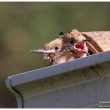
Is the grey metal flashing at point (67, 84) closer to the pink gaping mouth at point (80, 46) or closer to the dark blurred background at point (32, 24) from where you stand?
the pink gaping mouth at point (80, 46)

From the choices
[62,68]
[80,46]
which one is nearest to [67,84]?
[62,68]

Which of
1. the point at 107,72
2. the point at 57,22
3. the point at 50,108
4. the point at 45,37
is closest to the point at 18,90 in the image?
the point at 50,108

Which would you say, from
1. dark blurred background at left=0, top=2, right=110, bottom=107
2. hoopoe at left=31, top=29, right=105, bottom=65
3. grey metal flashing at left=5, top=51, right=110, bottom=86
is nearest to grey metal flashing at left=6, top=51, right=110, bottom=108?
grey metal flashing at left=5, top=51, right=110, bottom=86

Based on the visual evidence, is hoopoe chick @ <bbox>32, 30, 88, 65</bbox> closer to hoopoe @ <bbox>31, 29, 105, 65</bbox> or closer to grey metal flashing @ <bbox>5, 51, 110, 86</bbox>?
hoopoe @ <bbox>31, 29, 105, 65</bbox>

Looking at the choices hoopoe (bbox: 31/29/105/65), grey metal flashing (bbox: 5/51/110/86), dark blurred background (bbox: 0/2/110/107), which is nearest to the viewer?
grey metal flashing (bbox: 5/51/110/86)

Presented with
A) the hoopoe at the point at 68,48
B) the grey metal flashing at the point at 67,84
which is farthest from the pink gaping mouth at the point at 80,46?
the grey metal flashing at the point at 67,84
